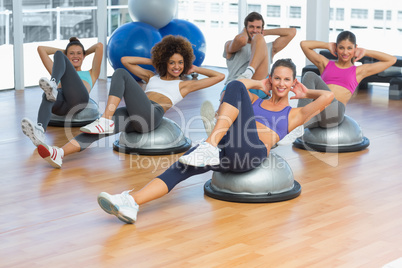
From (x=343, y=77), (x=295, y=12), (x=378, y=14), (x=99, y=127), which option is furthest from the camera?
(x=295, y=12)

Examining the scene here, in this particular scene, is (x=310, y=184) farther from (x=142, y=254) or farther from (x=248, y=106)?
(x=142, y=254)

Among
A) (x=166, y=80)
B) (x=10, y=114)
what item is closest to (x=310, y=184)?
(x=166, y=80)

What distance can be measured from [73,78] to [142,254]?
7.28 feet

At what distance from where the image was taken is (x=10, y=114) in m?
5.52

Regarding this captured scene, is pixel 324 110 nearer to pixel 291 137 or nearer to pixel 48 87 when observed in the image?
pixel 291 137

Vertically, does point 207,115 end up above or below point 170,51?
below

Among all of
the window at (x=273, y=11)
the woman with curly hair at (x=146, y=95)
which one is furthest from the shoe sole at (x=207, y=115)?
the window at (x=273, y=11)

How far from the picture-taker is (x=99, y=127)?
3.65 metres

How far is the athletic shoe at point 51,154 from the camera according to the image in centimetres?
368

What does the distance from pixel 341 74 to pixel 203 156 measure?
1887mm

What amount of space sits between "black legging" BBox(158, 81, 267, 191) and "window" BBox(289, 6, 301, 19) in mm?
5120

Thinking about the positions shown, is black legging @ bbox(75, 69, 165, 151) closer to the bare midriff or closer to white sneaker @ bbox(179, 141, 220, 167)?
the bare midriff

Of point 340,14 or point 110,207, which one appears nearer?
point 110,207

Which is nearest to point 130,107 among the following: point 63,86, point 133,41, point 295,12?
point 63,86
